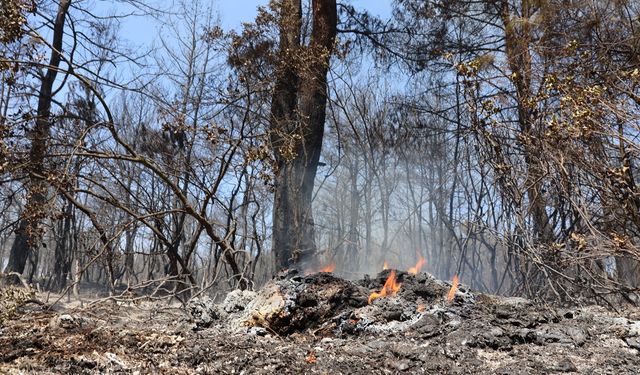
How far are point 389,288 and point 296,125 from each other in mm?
3698

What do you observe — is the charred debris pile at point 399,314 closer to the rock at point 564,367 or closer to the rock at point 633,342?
the rock at point 633,342

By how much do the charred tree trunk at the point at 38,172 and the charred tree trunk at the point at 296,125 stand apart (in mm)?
3091

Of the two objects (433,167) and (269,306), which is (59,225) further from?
(269,306)

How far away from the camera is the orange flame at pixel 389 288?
4.76m

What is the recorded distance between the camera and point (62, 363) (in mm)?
3221

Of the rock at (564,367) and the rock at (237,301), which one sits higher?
the rock at (237,301)

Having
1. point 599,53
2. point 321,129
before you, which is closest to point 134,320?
point 321,129

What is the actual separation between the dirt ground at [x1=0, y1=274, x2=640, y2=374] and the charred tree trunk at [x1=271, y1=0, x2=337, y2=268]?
367cm

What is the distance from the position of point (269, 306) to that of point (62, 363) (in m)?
1.71

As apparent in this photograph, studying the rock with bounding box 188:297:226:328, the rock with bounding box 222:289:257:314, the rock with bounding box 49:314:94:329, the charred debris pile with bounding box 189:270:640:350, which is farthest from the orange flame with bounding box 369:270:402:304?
the rock with bounding box 49:314:94:329

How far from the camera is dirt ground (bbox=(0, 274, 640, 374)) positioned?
3.24 m

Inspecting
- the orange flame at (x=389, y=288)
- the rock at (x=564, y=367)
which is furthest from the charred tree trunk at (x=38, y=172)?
the rock at (x=564, y=367)

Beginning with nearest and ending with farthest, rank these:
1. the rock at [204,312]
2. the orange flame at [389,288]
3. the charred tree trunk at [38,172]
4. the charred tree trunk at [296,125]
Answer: the rock at [204,312] → the orange flame at [389,288] → the charred tree trunk at [38,172] → the charred tree trunk at [296,125]

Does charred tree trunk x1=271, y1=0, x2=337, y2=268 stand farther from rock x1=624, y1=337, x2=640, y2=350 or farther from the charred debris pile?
rock x1=624, y1=337, x2=640, y2=350
